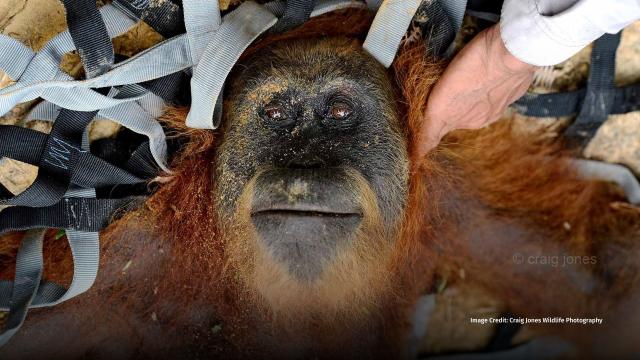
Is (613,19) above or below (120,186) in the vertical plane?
above

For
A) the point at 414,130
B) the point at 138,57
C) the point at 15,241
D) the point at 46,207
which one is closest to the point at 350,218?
the point at 414,130

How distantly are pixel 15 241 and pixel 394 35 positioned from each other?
976mm

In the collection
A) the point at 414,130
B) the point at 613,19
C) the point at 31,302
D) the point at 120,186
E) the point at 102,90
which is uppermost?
the point at 613,19

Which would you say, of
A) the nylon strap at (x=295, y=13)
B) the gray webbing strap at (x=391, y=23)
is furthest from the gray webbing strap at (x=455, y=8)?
the nylon strap at (x=295, y=13)

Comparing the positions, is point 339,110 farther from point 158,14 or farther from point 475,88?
point 158,14

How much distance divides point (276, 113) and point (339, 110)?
13 centimetres

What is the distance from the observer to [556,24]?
123cm

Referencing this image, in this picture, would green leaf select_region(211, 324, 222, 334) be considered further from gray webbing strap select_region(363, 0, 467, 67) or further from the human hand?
gray webbing strap select_region(363, 0, 467, 67)

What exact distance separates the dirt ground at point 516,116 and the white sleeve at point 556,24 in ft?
1.38

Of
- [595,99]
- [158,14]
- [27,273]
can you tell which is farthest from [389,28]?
[27,273]

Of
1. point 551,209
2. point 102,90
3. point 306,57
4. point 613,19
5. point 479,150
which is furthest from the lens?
point 551,209

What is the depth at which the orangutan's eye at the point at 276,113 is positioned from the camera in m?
1.39

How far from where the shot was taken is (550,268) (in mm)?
1884

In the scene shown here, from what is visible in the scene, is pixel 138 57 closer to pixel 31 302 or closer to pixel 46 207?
pixel 46 207
